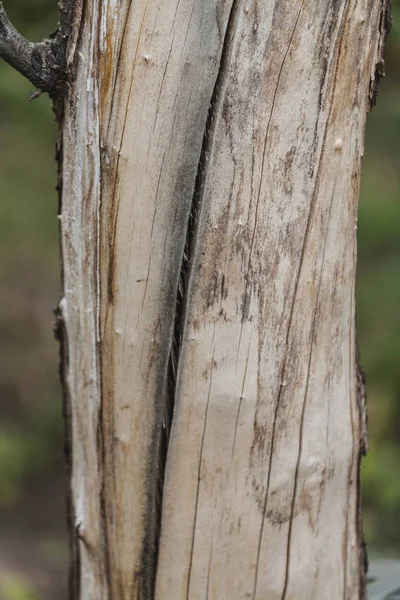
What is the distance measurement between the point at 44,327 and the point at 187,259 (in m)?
6.25

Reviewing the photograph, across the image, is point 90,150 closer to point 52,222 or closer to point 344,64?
point 344,64

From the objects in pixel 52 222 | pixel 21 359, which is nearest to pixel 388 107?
pixel 52 222

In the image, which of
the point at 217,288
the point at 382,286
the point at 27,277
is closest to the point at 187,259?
the point at 217,288

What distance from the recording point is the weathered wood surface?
1811 mm

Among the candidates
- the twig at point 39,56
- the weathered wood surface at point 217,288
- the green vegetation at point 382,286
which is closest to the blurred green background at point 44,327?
the green vegetation at point 382,286

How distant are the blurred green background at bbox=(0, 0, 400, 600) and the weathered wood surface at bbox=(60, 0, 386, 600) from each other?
2.08m

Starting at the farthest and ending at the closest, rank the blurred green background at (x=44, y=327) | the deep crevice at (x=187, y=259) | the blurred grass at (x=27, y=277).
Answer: the blurred green background at (x=44, y=327) < the blurred grass at (x=27, y=277) < the deep crevice at (x=187, y=259)

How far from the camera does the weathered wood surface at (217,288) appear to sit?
1811 mm

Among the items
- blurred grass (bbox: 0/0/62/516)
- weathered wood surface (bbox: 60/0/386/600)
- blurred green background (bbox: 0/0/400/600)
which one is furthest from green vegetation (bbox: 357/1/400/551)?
weathered wood surface (bbox: 60/0/386/600)

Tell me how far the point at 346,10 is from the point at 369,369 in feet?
13.6

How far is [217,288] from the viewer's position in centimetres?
188

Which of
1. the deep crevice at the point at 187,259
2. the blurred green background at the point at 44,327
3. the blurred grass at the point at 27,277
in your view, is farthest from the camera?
the blurred green background at the point at 44,327

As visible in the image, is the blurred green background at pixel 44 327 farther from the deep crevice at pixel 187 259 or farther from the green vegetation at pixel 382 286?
the deep crevice at pixel 187 259

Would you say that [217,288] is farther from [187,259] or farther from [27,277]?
[27,277]
